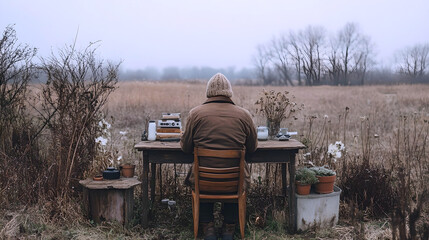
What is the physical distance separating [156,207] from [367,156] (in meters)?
2.74

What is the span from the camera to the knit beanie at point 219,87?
3730mm

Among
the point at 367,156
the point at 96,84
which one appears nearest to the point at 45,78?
the point at 96,84

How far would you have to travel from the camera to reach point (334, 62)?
2438 cm

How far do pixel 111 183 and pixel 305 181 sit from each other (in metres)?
2.09

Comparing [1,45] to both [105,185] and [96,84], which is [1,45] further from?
[105,185]

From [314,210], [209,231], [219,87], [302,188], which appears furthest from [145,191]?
[314,210]

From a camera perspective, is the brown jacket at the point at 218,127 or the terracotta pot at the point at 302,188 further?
the terracotta pot at the point at 302,188

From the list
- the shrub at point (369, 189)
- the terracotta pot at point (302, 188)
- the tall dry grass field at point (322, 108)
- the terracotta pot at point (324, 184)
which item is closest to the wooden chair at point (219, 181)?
the terracotta pot at point (302, 188)

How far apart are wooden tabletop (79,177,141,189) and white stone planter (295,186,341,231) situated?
5.86ft

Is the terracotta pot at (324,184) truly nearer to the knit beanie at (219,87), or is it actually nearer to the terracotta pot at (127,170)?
the knit beanie at (219,87)

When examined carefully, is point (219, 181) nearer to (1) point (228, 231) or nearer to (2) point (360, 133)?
(1) point (228, 231)

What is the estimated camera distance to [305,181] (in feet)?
14.0

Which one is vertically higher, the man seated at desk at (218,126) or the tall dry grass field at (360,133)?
the man seated at desk at (218,126)

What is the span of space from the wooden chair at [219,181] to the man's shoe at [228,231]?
26cm
